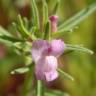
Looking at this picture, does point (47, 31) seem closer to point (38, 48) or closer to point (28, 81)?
point (38, 48)

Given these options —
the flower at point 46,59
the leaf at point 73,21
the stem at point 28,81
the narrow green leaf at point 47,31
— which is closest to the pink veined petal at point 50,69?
the flower at point 46,59

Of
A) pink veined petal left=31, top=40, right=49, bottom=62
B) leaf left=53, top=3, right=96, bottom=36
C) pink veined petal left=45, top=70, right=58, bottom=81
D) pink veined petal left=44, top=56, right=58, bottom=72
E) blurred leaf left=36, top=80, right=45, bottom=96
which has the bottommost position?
blurred leaf left=36, top=80, right=45, bottom=96

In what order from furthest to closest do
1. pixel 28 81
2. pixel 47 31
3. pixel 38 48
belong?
1. pixel 28 81
2. pixel 47 31
3. pixel 38 48

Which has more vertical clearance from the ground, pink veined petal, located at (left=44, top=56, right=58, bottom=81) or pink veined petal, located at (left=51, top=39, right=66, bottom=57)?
pink veined petal, located at (left=51, top=39, right=66, bottom=57)

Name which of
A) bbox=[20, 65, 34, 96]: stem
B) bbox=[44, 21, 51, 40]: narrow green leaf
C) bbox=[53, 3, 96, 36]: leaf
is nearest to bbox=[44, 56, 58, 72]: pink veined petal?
bbox=[44, 21, 51, 40]: narrow green leaf

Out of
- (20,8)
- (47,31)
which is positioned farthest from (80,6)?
(47,31)

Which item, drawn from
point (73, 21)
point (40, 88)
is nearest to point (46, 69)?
point (40, 88)

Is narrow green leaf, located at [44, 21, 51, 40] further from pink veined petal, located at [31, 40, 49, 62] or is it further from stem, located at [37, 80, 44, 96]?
stem, located at [37, 80, 44, 96]
